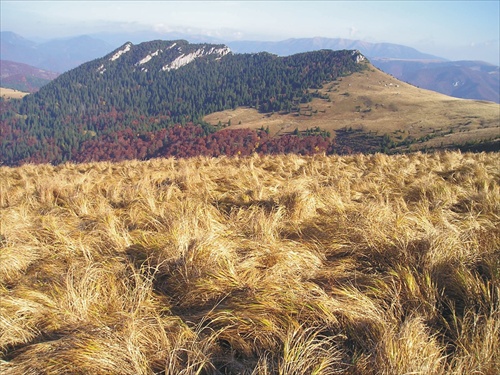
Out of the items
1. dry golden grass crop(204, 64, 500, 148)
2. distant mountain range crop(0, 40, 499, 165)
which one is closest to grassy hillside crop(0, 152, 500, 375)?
dry golden grass crop(204, 64, 500, 148)

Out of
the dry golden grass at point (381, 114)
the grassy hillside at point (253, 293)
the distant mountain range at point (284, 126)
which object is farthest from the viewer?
the distant mountain range at point (284, 126)

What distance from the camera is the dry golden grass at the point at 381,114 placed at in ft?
286

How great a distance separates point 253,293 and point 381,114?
140 metres

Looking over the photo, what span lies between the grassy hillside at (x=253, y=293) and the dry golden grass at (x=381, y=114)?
235ft

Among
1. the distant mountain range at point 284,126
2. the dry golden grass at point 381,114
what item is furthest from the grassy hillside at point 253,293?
the distant mountain range at point 284,126

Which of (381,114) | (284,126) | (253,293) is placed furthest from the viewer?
(284,126)

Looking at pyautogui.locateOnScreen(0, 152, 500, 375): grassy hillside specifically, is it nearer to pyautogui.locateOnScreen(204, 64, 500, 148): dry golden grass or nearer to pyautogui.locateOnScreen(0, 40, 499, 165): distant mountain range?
pyautogui.locateOnScreen(204, 64, 500, 148): dry golden grass

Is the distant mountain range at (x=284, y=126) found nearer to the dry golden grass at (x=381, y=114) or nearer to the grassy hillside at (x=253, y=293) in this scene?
the dry golden grass at (x=381, y=114)

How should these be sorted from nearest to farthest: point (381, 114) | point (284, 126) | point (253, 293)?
point (253, 293) < point (381, 114) < point (284, 126)

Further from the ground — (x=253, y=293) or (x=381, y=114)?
(x=253, y=293)

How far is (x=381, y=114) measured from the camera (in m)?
126

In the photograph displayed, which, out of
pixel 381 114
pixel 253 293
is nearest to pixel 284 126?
pixel 381 114

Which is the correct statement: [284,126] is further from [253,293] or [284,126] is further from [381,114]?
[253,293]

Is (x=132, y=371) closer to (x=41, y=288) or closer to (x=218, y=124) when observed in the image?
(x=41, y=288)
